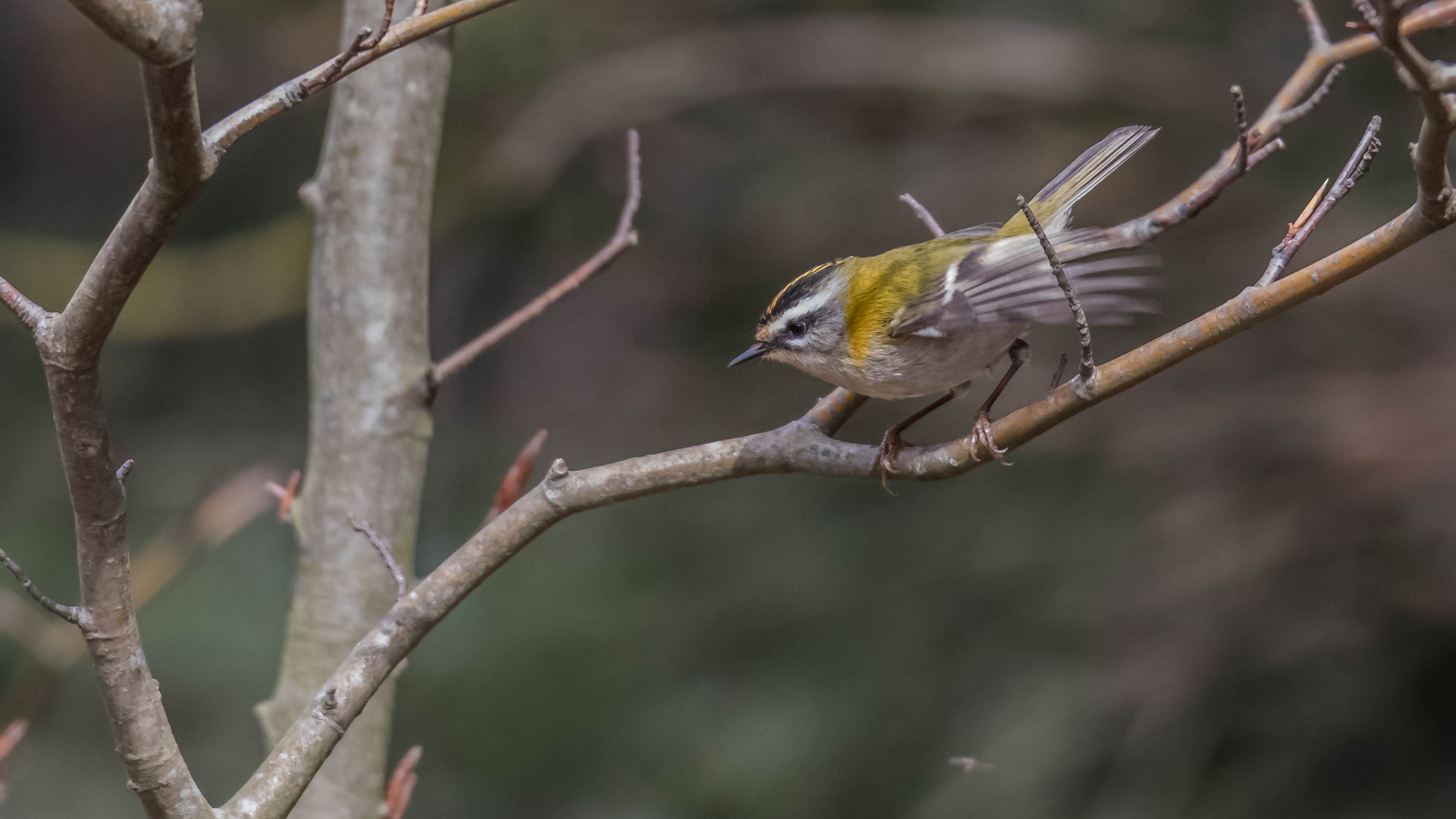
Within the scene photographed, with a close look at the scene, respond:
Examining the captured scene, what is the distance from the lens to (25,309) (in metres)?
0.88

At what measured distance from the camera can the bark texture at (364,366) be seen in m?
1.66

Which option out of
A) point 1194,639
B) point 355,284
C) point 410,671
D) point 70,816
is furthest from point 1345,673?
point 70,816

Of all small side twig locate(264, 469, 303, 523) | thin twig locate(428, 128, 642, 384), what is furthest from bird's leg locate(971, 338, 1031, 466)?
small side twig locate(264, 469, 303, 523)

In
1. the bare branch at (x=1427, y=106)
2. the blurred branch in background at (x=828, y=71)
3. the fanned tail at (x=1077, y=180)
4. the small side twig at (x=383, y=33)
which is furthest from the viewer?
the blurred branch in background at (x=828, y=71)

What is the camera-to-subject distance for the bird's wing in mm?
1160

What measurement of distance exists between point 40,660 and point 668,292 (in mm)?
→ 3026

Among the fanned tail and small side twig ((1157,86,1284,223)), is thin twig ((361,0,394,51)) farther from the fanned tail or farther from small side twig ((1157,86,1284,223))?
the fanned tail

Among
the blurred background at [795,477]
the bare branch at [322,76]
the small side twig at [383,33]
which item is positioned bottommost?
the blurred background at [795,477]

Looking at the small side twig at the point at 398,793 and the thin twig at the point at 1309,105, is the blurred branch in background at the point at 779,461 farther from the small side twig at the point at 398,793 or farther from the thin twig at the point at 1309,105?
the small side twig at the point at 398,793

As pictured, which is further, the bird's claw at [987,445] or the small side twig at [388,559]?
the small side twig at [388,559]

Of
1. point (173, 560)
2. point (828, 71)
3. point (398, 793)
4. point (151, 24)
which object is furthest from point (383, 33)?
point (828, 71)

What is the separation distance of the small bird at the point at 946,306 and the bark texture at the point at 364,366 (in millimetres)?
572

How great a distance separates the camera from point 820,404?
4.96 ft

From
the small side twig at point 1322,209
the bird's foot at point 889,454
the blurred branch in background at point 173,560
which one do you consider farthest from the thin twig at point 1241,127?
the blurred branch in background at point 173,560
